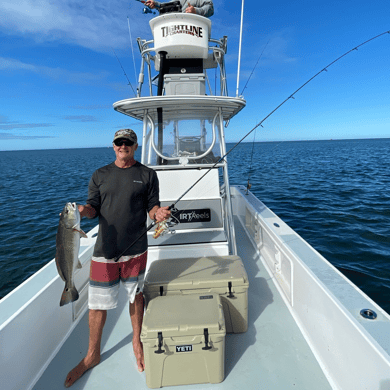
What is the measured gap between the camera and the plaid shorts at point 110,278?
7.33 ft

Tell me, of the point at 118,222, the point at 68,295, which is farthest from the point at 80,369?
the point at 118,222

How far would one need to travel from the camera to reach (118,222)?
2.21 metres

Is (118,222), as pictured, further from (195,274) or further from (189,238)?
(189,238)

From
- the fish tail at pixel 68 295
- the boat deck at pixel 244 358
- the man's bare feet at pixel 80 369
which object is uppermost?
the fish tail at pixel 68 295

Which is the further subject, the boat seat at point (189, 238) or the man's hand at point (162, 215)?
the boat seat at point (189, 238)

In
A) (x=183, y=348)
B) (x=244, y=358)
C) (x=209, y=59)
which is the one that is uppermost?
(x=209, y=59)

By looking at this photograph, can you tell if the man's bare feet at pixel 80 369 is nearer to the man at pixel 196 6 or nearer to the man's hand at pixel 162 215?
the man's hand at pixel 162 215

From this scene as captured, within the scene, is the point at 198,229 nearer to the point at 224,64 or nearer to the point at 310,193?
the point at 224,64

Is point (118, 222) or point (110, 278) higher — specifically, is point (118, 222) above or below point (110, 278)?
above

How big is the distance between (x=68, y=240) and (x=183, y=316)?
1.03m

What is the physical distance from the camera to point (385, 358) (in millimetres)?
1539

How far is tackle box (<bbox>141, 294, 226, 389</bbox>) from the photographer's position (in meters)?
1.96

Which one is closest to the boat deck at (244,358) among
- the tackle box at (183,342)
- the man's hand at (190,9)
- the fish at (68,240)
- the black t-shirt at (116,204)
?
the tackle box at (183,342)

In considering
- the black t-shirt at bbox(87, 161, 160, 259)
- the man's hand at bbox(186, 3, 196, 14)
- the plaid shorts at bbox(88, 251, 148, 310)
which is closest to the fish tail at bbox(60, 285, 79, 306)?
the plaid shorts at bbox(88, 251, 148, 310)
